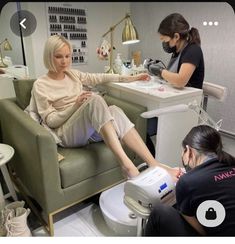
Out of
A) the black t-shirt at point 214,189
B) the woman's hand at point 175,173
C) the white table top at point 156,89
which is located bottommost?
the woman's hand at point 175,173

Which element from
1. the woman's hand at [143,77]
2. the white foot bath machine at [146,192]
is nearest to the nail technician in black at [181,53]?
the woman's hand at [143,77]

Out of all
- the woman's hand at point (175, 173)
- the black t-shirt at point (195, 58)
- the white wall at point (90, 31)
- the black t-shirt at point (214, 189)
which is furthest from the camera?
the black t-shirt at point (195, 58)

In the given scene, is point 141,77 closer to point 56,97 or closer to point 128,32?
point 128,32

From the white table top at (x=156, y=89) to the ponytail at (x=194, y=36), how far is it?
0.22m

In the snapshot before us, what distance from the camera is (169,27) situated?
1.05 meters

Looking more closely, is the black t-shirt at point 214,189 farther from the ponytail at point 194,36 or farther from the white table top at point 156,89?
the ponytail at point 194,36

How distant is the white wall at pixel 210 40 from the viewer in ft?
2.93

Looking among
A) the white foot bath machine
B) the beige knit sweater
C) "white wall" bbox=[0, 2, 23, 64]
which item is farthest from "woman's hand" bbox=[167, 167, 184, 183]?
"white wall" bbox=[0, 2, 23, 64]

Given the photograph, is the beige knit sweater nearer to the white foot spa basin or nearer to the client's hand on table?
the client's hand on table

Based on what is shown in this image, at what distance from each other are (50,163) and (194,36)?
2.58 feet

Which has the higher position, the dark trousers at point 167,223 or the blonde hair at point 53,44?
the blonde hair at point 53,44

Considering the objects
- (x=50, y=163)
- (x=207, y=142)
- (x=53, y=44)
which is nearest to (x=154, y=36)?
(x=53, y=44)

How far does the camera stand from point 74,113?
1.10 meters

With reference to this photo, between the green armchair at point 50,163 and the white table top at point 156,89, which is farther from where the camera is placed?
the white table top at point 156,89
